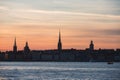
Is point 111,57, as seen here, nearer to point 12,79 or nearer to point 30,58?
point 30,58

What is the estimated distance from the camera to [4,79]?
192 feet

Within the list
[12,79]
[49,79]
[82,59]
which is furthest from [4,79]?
[82,59]

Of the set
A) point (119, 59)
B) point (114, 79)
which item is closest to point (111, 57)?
point (119, 59)

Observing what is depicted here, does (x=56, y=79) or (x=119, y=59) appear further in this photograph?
(x=119, y=59)

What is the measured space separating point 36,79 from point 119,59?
458 ft

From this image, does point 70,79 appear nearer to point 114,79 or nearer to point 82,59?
point 114,79

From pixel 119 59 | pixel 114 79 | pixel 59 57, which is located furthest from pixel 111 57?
pixel 114 79

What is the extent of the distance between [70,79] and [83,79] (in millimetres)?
1450

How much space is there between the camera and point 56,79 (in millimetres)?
59844

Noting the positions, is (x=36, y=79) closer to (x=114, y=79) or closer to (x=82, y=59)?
(x=114, y=79)

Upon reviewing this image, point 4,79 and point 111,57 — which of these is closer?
point 4,79

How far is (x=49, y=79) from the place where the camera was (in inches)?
2362

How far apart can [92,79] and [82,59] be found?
12947cm

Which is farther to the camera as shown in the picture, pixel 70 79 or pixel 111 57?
pixel 111 57
